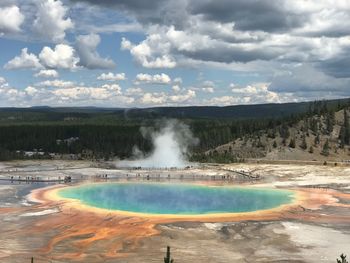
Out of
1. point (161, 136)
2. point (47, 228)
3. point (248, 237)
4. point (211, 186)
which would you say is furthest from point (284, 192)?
point (161, 136)

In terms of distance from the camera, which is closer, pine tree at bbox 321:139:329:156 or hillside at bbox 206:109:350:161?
pine tree at bbox 321:139:329:156

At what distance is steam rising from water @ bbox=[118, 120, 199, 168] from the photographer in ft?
267

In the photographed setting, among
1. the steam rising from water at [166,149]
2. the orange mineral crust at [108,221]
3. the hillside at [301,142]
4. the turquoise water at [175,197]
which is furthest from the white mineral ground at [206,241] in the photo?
the hillside at [301,142]

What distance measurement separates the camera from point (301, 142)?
85.7 m

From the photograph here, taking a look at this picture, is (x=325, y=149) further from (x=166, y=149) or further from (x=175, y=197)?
(x=175, y=197)

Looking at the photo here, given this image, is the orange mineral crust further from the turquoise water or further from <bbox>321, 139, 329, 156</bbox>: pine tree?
<bbox>321, 139, 329, 156</bbox>: pine tree

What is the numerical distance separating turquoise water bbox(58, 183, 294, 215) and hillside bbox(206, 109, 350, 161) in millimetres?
32497

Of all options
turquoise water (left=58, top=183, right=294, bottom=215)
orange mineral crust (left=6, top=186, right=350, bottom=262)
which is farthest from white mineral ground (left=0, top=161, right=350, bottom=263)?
turquoise water (left=58, top=183, right=294, bottom=215)

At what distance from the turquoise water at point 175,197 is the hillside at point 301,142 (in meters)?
32.5

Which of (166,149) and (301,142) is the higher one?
(301,142)

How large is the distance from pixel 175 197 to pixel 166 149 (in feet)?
145

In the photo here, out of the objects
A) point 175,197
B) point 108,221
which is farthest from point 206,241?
point 175,197

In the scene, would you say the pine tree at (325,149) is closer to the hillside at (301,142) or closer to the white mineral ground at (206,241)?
the hillside at (301,142)

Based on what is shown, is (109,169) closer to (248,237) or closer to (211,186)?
(211,186)
